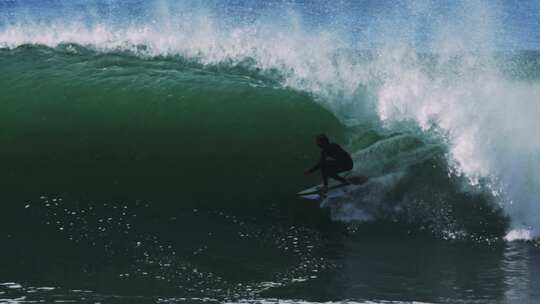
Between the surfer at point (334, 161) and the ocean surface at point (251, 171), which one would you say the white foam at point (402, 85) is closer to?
the ocean surface at point (251, 171)

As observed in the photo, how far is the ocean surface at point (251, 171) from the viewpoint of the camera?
8.50m

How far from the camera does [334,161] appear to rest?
9969 millimetres

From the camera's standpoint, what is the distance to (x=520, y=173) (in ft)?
36.3

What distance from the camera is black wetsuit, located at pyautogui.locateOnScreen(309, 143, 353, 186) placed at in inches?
389

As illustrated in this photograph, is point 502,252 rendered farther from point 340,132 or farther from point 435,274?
point 340,132

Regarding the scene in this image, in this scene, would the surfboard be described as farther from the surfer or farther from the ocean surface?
the surfer

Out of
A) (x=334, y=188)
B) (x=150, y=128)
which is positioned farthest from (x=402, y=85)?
(x=150, y=128)

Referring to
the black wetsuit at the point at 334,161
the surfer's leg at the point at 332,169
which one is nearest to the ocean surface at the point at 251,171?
the surfer's leg at the point at 332,169

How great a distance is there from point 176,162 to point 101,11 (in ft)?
68.7

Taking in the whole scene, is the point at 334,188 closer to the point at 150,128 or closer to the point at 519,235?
the point at 519,235

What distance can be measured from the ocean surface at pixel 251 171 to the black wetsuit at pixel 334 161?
60 cm

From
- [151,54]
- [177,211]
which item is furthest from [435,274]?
[151,54]

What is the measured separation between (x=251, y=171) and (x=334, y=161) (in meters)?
1.90

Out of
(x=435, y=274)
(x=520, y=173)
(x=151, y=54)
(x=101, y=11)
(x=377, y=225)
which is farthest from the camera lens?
(x=101, y=11)
